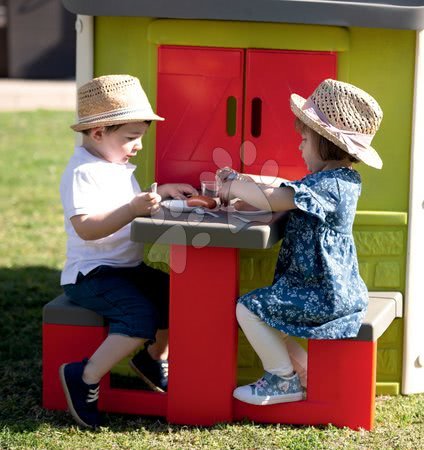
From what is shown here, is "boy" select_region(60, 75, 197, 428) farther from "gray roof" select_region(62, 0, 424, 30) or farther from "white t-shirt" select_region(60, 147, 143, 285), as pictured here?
"gray roof" select_region(62, 0, 424, 30)

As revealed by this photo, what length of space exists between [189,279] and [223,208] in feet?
1.17

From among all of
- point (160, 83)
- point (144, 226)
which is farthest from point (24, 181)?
point (144, 226)

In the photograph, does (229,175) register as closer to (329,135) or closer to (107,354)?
(329,135)

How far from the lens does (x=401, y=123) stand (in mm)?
4297

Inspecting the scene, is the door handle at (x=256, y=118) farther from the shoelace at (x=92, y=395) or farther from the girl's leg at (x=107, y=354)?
the shoelace at (x=92, y=395)

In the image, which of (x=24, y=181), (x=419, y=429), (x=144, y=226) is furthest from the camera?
(x=24, y=181)

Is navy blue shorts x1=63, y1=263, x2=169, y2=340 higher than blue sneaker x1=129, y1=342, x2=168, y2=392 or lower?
higher

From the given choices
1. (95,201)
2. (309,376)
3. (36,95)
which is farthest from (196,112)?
(36,95)

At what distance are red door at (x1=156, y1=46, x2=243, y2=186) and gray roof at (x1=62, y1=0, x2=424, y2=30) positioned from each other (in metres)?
0.20

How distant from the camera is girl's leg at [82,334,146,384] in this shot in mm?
3887

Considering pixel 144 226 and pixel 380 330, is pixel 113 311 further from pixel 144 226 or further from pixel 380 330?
pixel 380 330

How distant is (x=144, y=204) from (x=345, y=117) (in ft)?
2.62

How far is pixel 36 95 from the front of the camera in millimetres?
15469

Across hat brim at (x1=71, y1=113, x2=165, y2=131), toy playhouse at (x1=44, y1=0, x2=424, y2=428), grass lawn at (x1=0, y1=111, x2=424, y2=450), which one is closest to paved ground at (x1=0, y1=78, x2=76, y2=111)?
grass lawn at (x1=0, y1=111, x2=424, y2=450)
